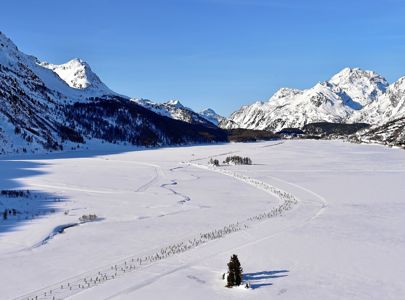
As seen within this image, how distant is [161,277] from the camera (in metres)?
19.9

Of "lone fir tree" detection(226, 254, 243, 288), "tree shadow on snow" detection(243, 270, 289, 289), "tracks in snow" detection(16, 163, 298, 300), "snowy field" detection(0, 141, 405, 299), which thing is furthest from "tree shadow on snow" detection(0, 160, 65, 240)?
"tree shadow on snow" detection(243, 270, 289, 289)

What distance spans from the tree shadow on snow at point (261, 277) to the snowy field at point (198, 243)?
45 millimetres

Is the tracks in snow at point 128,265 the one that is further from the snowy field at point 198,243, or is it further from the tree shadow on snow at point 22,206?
the tree shadow on snow at point 22,206

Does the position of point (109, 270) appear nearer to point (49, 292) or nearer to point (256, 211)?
point (49, 292)

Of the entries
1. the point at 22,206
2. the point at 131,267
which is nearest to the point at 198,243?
the point at 131,267

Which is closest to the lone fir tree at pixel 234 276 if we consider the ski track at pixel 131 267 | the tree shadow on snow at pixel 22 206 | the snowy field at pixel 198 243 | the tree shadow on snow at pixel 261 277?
the snowy field at pixel 198 243

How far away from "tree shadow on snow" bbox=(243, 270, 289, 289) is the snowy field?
0.15 ft

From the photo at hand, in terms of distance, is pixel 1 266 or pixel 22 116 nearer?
pixel 1 266

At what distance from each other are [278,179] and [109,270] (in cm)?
4627

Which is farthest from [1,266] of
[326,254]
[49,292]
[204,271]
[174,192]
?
[174,192]

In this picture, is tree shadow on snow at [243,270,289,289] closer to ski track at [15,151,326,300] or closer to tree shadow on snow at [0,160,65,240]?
ski track at [15,151,326,300]

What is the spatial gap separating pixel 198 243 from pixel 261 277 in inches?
267

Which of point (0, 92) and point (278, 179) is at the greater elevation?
point (0, 92)

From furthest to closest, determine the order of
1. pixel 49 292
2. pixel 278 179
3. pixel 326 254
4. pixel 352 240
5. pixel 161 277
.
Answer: pixel 278 179 < pixel 352 240 < pixel 326 254 < pixel 161 277 < pixel 49 292
